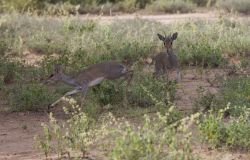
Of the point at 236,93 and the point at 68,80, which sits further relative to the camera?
the point at 68,80

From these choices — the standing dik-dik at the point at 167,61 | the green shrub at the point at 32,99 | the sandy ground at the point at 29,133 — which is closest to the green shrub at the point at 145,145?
the sandy ground at the point at 29,133

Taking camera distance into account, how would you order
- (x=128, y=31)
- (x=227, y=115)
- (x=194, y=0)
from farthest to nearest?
1. (x=194, y=0)
2. (x=128, y=31)
3. (x=227, y=115)

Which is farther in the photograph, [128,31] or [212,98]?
[128,31]

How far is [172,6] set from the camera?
85.7 feet

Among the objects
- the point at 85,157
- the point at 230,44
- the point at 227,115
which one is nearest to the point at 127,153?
the point at 85,157

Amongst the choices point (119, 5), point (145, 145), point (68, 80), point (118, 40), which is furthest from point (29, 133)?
point (119, 5)

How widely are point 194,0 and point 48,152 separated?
23.4 metres

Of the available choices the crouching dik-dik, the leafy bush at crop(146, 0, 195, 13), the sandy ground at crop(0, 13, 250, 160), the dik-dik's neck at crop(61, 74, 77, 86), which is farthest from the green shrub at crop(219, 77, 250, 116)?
the leafy bush at crop(146, 0, 195, 13)

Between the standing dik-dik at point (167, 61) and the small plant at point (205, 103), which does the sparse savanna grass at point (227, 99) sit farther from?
the standing dik-dik at point (167, 61)

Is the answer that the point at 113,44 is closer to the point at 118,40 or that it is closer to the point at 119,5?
the point at 118,40

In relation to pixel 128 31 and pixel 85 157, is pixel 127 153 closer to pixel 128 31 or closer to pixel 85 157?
pixel 85 157

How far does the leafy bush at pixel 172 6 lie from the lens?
85.6 ft

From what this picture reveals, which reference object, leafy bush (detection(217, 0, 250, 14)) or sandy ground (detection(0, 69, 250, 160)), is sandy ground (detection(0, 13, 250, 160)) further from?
leafy bush (detection(217, 0, 250, 14))

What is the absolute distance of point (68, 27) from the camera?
1633cm
